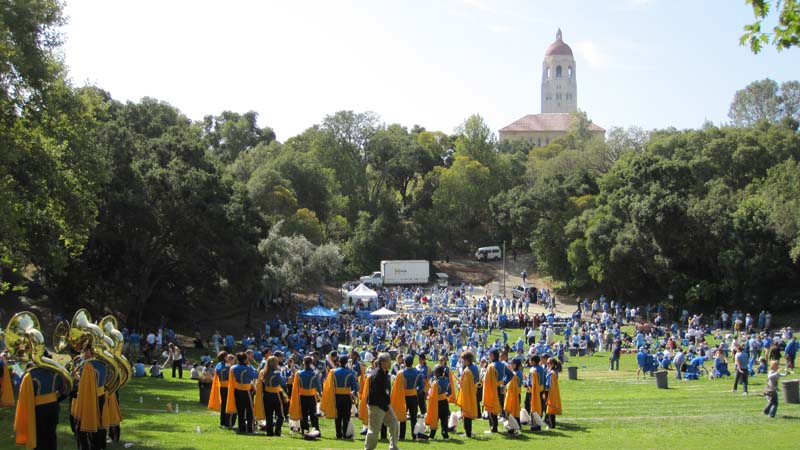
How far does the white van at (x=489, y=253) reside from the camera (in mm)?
75750

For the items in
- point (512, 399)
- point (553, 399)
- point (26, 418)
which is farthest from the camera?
point (553, 399)

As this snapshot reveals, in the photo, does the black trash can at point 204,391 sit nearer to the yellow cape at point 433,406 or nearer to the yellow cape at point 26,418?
the yellow cape at point 433,406

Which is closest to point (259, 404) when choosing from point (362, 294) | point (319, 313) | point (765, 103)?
point (319, 313)

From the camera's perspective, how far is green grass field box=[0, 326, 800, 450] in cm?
1396

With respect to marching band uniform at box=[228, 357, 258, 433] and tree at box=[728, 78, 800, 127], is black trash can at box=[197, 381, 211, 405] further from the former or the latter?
tree at box=[728, 78, 800, 127]

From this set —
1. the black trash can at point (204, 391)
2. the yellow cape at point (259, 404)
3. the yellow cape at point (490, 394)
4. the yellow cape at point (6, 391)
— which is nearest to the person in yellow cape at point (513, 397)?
the yellow cape at point (490, 394)

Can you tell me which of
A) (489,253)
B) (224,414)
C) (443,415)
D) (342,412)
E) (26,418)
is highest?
(489,253)

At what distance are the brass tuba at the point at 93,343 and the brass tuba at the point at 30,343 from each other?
0.75 metres

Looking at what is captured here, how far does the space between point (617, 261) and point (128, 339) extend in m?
32.7

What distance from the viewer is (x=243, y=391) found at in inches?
595

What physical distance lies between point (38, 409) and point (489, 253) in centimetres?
6608

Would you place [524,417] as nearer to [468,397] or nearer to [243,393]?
[468,397]

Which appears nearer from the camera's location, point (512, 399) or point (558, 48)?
point (512, 399)

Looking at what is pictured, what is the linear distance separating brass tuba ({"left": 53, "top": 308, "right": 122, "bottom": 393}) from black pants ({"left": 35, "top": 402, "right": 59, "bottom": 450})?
39.3 inches
